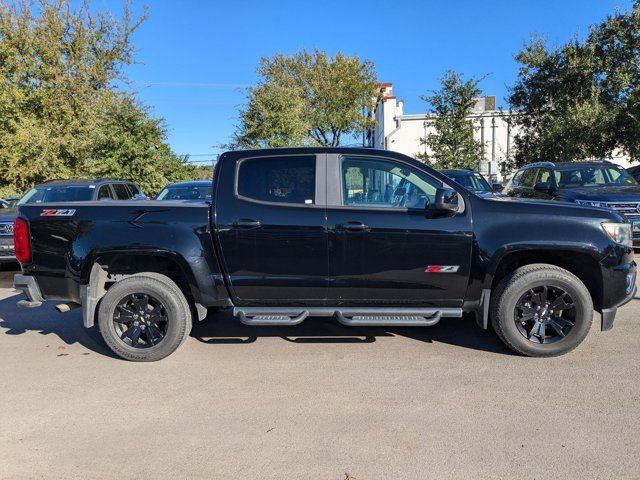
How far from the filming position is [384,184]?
4547 millimetres

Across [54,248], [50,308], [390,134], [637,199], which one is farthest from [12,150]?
[390,134]

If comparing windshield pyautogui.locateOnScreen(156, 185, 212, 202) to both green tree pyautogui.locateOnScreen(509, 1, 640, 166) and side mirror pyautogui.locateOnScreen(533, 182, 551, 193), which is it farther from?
green tree pyautogui.locateOnScreen(509, 1, 640, 166)

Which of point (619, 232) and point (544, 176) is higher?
point (544, 176)

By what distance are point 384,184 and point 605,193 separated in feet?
21.8

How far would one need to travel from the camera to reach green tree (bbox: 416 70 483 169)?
61.0 feet

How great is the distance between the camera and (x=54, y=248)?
4.58m

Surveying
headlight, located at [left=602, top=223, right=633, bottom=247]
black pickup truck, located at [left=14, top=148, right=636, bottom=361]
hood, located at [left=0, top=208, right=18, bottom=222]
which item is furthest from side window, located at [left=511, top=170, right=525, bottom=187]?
hood, located at [left=0, top=208, right=18, bottom=222]

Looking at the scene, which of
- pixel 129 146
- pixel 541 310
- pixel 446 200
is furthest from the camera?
pixel 129 146

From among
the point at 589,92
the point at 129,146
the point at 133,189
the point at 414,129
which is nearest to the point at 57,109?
the point at 129,146

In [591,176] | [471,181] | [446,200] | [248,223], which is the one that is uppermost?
[471,181]

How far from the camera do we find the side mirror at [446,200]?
4.25m

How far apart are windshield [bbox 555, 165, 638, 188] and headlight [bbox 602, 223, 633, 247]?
601cm

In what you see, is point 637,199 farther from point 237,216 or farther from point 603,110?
point 603,110

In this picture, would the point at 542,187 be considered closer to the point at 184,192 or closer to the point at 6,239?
the point at 184,192
